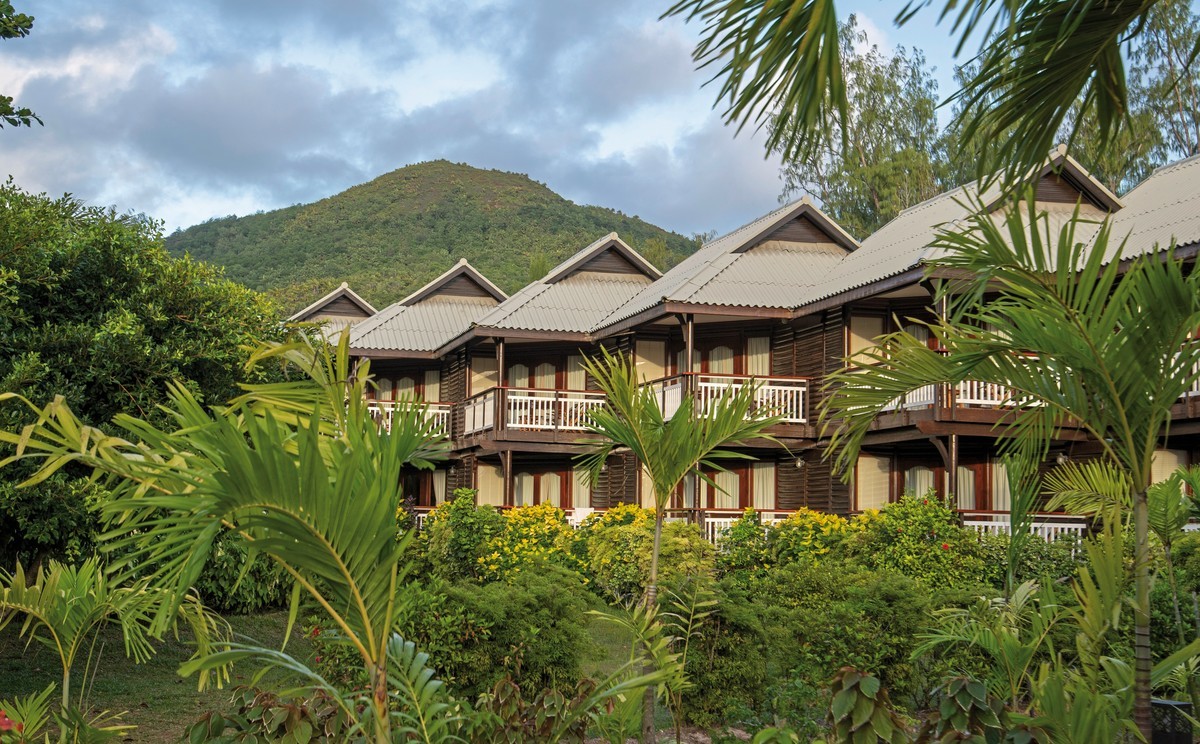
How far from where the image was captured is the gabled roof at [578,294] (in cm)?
2744

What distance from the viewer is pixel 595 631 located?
15.5 meters

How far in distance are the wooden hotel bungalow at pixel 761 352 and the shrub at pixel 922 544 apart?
142cm

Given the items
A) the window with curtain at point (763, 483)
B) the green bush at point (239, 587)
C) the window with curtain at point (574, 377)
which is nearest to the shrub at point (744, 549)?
the window with curtain at point (763, 483)

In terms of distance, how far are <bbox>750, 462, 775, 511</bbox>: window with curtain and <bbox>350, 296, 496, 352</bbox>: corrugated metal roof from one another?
10.6 m

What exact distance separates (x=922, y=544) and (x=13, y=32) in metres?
12.9

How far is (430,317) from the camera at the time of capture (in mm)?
34469

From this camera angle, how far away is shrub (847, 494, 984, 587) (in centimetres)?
1616

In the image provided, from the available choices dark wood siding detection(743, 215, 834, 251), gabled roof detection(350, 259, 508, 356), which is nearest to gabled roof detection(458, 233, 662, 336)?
gabled roof detection(350, 259, 508, 356)

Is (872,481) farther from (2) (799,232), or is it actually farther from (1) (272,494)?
(1) (272,494)

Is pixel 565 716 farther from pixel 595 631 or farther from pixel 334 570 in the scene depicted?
pixel 595 631

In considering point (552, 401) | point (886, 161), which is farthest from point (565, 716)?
point (886, 161)

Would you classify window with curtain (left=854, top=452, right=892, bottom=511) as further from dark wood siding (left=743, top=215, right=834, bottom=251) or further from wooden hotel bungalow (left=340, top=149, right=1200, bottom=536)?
dark wood siding (left=743, top=215, right=834, bottom=251)

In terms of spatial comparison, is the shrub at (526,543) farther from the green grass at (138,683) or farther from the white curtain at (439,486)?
the white curtain at (439,486)

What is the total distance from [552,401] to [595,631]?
11275 mm
